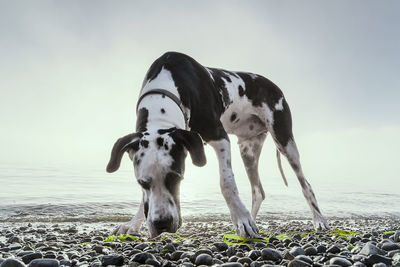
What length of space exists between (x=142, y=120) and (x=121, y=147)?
55 centimetres

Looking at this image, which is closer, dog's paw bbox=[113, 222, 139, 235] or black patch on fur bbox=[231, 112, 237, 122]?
dog's paw bbox=[113, 222, 139, 235]

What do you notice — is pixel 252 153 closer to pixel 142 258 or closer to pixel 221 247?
pixel 221 247

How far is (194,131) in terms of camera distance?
4.64m

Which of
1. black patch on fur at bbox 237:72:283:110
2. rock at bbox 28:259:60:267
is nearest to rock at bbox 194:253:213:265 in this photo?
rock at bbox 28:259:60:267

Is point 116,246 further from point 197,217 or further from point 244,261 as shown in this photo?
point 197,217

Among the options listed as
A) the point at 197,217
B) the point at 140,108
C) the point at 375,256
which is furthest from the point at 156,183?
the point at 197,217

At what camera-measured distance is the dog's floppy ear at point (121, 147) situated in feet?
11.7

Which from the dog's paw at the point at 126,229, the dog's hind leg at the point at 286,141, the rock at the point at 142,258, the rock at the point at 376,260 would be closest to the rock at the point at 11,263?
the rock at the point at 142,258

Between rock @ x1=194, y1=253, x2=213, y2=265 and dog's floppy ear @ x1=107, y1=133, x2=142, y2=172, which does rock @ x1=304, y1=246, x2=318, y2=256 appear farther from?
dog's floppy ear @ x1=107, y1=133, x2=142, y2=172

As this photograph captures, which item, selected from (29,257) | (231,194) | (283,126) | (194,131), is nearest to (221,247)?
(231,194)

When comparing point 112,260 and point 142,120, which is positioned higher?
point 142,120

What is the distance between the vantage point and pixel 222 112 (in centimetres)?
551

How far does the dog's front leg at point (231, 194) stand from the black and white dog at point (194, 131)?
11mm

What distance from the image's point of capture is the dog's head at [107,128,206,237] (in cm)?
324
